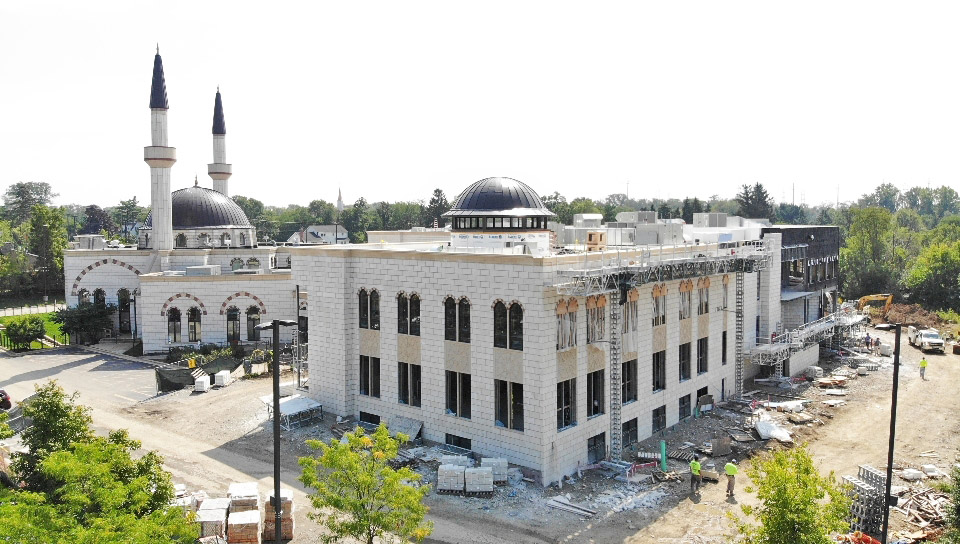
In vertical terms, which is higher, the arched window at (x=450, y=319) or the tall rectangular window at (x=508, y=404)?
the arched window at (x=450, y=319)

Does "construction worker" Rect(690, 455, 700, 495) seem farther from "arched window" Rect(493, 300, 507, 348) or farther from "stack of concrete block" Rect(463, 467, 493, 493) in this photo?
"arched window" Rect(493, 300, 507, 348)

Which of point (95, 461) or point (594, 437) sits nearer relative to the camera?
point (95, 461)

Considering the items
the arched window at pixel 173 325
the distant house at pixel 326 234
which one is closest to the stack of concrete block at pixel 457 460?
the arched window at pixel 173 325

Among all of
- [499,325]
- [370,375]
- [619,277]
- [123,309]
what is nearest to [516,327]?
[499,325]

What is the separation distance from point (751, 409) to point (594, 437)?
12367 millimetres

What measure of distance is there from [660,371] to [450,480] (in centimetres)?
1307

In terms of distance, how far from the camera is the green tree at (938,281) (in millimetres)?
77250

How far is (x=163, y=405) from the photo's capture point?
40812 mm

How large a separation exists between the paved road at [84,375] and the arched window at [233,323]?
6396mm

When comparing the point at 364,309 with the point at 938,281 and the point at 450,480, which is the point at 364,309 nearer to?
the point at 450,480

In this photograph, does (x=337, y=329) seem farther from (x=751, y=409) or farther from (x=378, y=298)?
(x=751, y=409)

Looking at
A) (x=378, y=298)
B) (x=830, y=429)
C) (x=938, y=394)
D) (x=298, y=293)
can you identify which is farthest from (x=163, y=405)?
(x=938, y=394)

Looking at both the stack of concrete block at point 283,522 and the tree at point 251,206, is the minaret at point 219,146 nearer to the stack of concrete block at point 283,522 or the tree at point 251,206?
the stack of concrete block at point 283,522

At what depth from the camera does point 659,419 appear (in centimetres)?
3562
